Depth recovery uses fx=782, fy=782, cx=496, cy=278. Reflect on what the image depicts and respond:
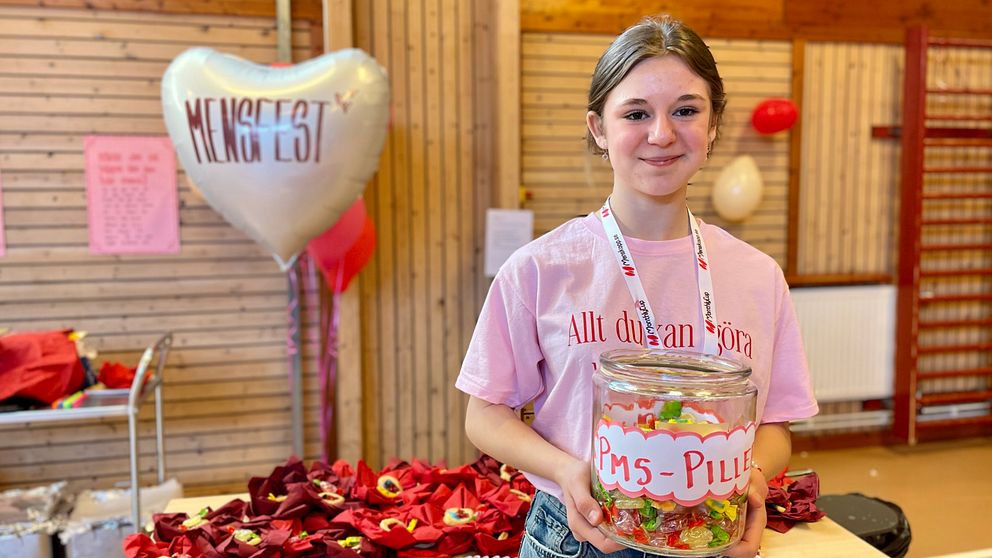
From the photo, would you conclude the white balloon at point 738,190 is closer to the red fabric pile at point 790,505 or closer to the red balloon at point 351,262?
the red balloon at point 351,262

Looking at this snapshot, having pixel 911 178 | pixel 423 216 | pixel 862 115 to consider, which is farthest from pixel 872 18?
pixel 423 216

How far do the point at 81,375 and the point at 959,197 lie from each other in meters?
4.76

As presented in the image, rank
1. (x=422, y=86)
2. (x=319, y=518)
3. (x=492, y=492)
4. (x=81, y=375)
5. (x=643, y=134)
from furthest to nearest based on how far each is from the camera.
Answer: (x=422, y=86) < (x=81, y=375) < (x=492, y=492) < (x=319, y=518) < (x=643, y=134)

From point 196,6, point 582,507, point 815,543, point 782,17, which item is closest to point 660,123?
point 582,507

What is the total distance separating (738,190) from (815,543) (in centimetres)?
260

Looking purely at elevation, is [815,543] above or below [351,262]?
below

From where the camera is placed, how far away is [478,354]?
1188mm

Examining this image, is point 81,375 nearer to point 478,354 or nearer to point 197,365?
point 197,365

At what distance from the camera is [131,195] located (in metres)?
3.63

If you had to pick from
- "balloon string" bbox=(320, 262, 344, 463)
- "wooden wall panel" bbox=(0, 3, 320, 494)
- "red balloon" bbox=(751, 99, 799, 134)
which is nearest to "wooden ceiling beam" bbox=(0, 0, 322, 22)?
"wooden wall panel" bbox=(0, 3, 320, 494)

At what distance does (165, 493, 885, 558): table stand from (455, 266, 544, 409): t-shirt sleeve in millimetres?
1061

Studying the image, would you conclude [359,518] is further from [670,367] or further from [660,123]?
[660,123]

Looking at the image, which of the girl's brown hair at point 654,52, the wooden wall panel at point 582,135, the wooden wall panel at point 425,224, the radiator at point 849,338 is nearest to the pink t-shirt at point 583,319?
the girl's brown hair at point 654,52

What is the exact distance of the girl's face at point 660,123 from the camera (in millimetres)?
1114
